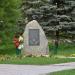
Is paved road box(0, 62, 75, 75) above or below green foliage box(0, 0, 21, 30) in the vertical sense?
below

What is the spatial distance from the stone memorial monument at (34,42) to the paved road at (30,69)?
217 inches

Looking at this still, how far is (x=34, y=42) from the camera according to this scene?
26125 millimetres

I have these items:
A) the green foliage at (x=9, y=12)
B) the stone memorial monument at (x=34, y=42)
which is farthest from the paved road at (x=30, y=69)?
the green foliage at (x=9, y=12)

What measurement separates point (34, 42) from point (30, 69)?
7591 mm

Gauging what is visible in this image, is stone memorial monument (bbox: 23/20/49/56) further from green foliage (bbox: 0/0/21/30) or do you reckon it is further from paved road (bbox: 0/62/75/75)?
paved road (bbox: 0/62/75/75)

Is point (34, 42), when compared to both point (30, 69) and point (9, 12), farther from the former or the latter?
point (30, 69)

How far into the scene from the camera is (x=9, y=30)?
3039cm

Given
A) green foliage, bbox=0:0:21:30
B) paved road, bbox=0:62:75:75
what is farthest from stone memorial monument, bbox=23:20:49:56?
paved road, bbox=0:62:75:75

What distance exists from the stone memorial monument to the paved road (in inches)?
217

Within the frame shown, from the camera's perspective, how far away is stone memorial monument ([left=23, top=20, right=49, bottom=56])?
25.9 metres

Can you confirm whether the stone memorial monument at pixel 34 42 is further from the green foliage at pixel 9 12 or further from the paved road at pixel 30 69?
the paved road at pixel 30 69

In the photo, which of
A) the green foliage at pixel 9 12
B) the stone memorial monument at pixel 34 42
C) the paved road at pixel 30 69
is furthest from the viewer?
the green foliage at pixel 9 12

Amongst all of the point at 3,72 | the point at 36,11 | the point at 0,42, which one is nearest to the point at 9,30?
the point at 0,42

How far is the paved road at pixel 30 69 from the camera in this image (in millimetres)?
17328
